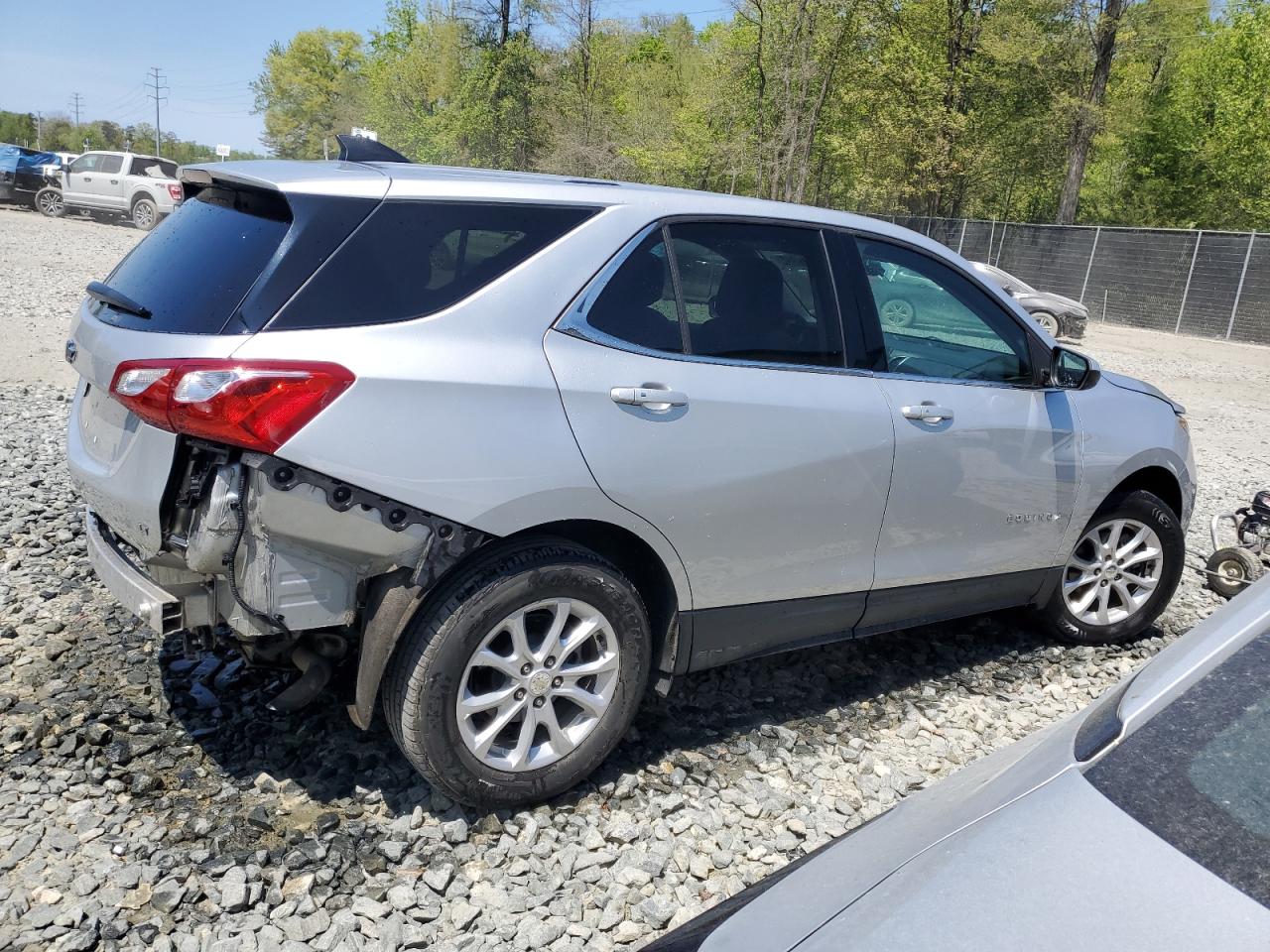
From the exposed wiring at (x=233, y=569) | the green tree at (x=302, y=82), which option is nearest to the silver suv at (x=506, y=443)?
the exposed wiring at (x=233, y=569)

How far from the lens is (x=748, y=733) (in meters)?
3.72

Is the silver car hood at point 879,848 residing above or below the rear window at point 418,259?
below

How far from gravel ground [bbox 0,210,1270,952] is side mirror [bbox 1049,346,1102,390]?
4.37 ft

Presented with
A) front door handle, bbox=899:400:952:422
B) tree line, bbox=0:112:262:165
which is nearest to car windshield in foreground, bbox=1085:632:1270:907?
front door handle, bbox=899:400:952:422

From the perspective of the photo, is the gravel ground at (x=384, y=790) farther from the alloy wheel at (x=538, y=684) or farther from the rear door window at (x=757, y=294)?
the rear door window at (x=757, y=294)

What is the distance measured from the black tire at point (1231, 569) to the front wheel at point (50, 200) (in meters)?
31.5

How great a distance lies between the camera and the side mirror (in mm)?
4066

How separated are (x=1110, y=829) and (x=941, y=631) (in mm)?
3408

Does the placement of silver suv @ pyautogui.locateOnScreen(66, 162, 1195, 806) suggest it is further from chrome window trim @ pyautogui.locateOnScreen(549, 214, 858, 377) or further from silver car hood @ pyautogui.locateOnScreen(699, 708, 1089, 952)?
silver car hood @ pyautogui.locateOnScreen(699, 708, 1089, 952)

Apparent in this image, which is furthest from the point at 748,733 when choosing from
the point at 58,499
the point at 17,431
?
the point at 17,431

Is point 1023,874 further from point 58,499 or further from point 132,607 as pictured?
point 58,499

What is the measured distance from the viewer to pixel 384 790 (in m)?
3.18

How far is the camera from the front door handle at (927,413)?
11.7 ft

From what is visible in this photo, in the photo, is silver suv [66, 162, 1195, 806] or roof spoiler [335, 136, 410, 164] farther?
roof spoiler [335, 136, 410, 164]
